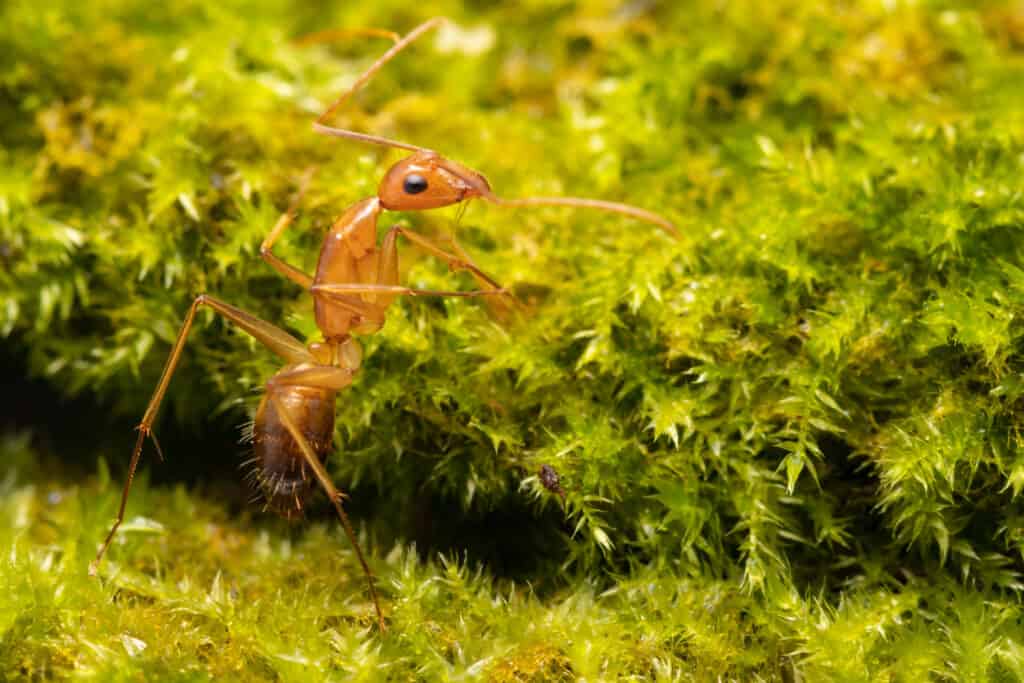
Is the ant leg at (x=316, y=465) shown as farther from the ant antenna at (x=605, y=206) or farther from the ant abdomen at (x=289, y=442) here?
the ant antenna at (x=605, y=206)

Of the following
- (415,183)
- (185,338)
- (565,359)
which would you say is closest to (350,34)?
(415,183)

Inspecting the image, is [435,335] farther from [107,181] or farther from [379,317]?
[107,181]

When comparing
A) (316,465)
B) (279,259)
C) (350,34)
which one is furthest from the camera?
(350,34)

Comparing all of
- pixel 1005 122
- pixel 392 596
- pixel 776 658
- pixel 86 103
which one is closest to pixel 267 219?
pixel 86 103

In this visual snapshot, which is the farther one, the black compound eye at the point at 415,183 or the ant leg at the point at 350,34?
the ant leg at the point at 350,34

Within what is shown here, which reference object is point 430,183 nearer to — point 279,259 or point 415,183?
point 415,183

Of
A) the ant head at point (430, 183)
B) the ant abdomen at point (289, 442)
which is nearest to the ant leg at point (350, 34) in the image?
the ant head at point (430, 183)

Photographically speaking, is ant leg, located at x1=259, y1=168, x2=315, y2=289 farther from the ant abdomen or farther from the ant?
the ant abdomen
